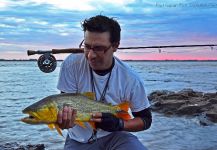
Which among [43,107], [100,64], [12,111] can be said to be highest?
[100,64]

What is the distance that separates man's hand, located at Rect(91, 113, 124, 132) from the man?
0.38ft

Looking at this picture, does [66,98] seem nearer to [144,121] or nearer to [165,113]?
[144,121]

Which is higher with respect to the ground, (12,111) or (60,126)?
(60,126)

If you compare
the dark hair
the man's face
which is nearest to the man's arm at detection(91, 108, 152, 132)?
the man's face

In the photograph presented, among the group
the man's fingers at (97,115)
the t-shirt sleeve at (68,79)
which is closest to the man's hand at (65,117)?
the man's fingers at (97,115)

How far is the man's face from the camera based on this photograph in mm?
5117

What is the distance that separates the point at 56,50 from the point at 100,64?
2051 mm

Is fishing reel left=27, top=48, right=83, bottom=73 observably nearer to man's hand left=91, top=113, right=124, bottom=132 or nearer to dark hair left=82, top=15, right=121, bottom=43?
dark hair left=82, top=15, right=121, bottom=43

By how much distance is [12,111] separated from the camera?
18.0 meters

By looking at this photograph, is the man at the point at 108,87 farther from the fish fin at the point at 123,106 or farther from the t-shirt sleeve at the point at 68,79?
the fish fin at the point at 123,106

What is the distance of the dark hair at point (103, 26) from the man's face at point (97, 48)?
5 centimetres

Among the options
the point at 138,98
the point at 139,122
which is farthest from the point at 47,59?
the point at 139,122

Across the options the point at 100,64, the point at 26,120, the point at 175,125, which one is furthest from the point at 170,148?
the point at 26,120

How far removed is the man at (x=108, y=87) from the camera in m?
5.31
